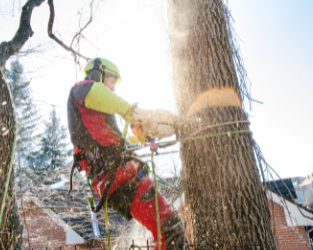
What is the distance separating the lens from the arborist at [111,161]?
187 cm

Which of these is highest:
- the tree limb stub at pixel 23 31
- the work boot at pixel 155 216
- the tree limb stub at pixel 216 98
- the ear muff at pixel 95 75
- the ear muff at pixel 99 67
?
the tree limb stub at pixel 23 31

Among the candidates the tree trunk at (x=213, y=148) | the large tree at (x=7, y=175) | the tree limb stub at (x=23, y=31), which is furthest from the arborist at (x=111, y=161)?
the tree limb stub at (x=23, y=31)

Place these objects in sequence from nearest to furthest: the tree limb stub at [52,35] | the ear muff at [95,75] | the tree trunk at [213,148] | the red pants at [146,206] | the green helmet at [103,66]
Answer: the tree trunk at [213,148] → the red pants at [146,206] → the ear muff at [95,75] → the green helmet at [103,66] → the tree limb stub at [52,35]

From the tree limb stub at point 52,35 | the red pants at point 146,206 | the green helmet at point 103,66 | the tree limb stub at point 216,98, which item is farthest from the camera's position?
the tree limb stub at point 52,35

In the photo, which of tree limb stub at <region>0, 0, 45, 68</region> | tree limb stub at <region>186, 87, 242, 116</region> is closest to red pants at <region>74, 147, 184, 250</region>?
tree limb stub at <region>186, 87, 242, 116</region>

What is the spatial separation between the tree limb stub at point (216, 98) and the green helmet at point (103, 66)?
1337 millimetres

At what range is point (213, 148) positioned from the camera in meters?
1.60

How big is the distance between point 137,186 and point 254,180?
94 cm

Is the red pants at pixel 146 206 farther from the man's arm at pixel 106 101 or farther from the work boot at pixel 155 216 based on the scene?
the man's arm at pixel 106 101

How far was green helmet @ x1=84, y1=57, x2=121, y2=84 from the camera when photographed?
259cm

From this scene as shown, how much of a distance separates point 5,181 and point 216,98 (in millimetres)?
3226

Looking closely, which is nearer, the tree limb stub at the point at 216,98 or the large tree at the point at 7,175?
the tree limb stub at the point at 216,98

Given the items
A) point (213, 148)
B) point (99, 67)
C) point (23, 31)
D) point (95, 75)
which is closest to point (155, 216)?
point (213, 148)

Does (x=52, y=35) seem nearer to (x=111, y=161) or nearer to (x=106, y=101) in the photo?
(x=106, y=101)
